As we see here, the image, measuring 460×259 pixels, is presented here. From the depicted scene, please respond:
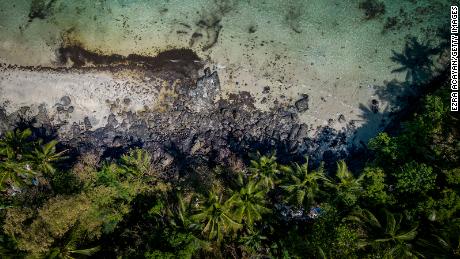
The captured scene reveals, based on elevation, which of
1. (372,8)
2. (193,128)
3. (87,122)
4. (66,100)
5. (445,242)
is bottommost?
(87,122)

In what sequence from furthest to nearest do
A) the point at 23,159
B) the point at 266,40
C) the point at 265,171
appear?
1. the point at 266,40
2. the point at 23,159
3. the point at 265,171

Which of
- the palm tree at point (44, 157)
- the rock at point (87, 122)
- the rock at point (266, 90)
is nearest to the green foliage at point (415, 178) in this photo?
the rock at point (266, 90)

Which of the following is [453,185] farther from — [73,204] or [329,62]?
[73,204]

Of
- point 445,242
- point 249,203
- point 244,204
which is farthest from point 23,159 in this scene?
point 445,242

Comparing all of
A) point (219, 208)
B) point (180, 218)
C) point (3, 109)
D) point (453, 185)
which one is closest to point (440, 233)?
point (453, 185)

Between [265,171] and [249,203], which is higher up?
[265,171]

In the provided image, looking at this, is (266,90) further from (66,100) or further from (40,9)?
(40,9)

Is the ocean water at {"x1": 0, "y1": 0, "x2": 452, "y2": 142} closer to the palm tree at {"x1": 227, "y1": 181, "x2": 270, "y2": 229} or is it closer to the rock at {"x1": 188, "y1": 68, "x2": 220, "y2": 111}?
the rock at {"x1": 188, "y1": 68, "x2": 220, "y2": 111}
